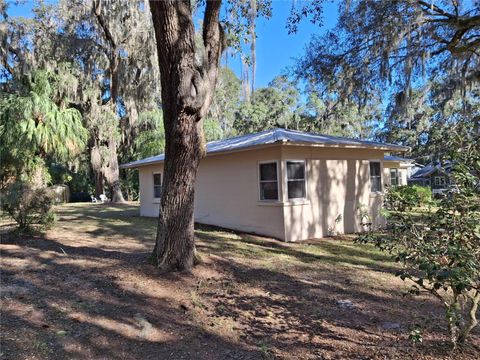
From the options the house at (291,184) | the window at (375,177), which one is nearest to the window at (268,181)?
the house at (291,184)

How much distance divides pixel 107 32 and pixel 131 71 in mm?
2252

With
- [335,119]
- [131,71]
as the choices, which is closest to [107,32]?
[131,71]

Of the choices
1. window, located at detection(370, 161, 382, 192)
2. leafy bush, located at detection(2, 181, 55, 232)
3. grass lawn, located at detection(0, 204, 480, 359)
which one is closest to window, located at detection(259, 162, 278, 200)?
grass lawn, located at detection(0, 204, 480, 359)

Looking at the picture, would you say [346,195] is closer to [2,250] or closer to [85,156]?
[2,250]

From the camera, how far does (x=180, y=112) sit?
5426 millimetres

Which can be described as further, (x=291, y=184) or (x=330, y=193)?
(x=330, y=193)

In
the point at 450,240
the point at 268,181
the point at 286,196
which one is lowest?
the point at 450,240

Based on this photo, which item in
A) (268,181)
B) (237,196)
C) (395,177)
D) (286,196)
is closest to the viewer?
(286,196)

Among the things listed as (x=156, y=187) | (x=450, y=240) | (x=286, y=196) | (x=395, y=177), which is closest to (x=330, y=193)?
(x=286, y=196)

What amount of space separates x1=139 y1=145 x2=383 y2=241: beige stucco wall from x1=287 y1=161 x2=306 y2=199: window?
0.16 metres

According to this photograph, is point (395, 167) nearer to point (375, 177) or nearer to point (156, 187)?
point (375, 177)

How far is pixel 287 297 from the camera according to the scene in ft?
17.2

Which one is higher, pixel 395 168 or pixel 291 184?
pixel 395 168

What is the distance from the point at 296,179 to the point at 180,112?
518 cm
